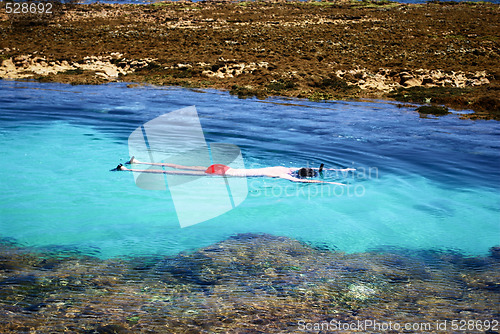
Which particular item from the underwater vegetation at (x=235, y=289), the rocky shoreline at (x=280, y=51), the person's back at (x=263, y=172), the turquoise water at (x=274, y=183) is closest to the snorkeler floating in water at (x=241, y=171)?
the person's back at (x=263, y=172)

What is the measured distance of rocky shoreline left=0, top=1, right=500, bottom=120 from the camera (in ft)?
73.9

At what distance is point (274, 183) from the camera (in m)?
10.2

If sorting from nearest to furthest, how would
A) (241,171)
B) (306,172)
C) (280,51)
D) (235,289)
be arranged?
(235,289) → (306,172) → (241,171) → (280,51)

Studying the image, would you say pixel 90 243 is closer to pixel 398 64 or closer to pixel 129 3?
pixel 398 64

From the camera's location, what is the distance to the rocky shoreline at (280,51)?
22.5 metres

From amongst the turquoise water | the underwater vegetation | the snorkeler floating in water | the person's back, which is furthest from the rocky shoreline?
the underwater vegetation

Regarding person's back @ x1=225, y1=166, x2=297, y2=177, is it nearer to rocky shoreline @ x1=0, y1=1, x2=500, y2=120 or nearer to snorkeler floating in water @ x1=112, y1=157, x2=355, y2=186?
snorkeler floating in water @ x1=112, y1=157, x2=355, y2=186

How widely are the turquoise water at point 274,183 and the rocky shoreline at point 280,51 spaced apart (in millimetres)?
4901

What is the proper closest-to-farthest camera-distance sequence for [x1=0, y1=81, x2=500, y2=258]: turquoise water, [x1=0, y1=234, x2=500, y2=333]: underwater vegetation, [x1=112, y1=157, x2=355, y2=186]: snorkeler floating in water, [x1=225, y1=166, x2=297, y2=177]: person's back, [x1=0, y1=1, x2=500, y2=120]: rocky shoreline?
[x1=0, y1=234, x2=500, y2=333]: underwater vegetation
[x1=0, y1=81, x2=500, y2=258]: turquoise water
[x1=112, y1=157, x2=355, y2=186]: snorkeler floating in water
[x1=225, y1=166, x2=297, y2=177]: person's back
[x1=0, y1=1, x2=500, y2=120]: rocky shoreline

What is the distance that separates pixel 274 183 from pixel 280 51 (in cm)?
2012

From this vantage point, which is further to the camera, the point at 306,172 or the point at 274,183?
the point at 274,183

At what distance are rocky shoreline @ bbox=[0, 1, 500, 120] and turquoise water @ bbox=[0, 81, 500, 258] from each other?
16.1 feet

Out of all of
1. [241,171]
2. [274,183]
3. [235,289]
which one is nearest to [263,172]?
[274,183]

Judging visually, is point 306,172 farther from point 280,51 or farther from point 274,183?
point 280,51
